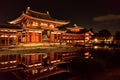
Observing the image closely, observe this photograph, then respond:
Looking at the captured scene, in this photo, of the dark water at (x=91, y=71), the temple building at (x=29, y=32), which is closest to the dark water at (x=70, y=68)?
the dark water at (x=91, y=71)

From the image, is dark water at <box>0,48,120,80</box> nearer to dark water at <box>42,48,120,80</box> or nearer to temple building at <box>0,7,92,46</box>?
dark water at <box>42,48,120,80</box>

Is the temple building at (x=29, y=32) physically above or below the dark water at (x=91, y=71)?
above

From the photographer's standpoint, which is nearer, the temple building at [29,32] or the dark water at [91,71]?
the dark water at [91,71]

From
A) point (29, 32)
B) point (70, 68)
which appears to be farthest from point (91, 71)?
point (29, 32)

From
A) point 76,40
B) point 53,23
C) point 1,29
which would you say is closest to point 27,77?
point 1,29

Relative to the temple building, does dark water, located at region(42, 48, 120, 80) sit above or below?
below

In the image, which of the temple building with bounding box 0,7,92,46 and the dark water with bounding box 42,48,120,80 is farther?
the temple building with bounding box 0,7,92,46

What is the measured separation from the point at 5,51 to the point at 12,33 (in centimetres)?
549

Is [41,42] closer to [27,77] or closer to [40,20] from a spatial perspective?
[40,20]

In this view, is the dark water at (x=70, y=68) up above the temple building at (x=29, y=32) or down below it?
below

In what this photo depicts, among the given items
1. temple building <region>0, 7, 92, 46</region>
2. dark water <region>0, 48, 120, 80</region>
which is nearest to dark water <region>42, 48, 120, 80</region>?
dark water <region>0, 48, 120, 80</region>

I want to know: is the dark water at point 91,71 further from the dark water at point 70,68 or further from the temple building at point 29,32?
the temple building at point 29,32

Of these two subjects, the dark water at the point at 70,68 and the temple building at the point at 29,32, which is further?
the temple building at the point at 29,32

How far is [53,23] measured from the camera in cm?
3281
